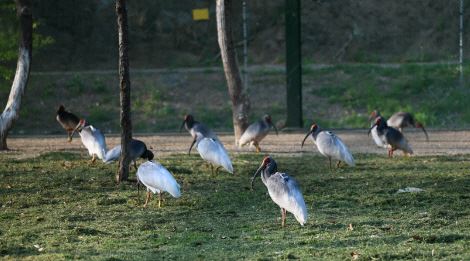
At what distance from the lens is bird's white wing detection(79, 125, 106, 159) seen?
57.8ft

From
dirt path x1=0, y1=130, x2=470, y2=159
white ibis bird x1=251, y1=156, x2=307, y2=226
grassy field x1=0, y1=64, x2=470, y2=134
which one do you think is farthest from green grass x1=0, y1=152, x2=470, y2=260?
grassy field x1=0, y1=64, x2=470, y2=134

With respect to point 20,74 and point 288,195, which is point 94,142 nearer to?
point 20,74

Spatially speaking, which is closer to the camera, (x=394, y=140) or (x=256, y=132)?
(x=394, y=140)

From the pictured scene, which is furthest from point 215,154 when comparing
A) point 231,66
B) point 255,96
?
point 255,96

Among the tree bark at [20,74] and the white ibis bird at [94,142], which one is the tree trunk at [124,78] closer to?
the white ibis bird at [94,142]

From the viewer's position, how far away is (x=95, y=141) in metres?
17.9

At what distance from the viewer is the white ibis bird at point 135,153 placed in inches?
614

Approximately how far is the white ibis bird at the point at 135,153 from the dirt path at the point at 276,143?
315 centimetres

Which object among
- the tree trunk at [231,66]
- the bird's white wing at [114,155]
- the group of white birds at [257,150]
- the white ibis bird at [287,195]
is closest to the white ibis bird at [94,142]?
the group of white birds at [257,150]

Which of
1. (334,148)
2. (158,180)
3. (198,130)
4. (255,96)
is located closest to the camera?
(158,180)

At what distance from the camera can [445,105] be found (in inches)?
1038

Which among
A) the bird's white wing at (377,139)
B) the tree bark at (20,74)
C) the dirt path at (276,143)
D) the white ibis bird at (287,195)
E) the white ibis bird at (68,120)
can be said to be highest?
the tree bark at (20,74)

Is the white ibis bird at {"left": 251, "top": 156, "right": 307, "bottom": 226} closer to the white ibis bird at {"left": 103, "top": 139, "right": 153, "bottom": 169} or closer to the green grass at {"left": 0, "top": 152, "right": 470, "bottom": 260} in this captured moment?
the green grass at {"left": 0, "top": 152, "right": 470, "bottom": 260}

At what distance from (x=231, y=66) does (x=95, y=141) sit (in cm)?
410
